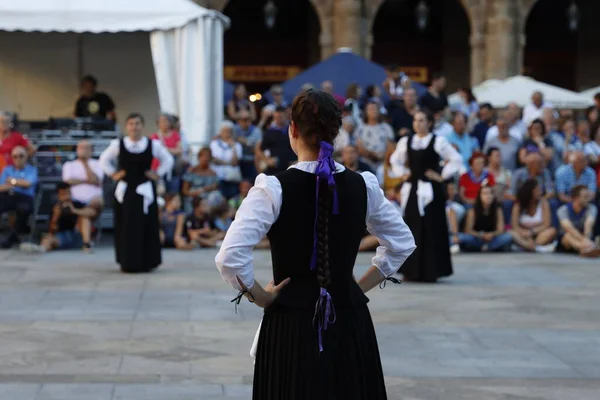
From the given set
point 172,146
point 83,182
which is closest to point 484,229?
point 172,146

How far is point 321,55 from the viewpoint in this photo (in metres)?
30.6

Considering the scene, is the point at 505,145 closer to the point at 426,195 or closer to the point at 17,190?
the point at 426,195

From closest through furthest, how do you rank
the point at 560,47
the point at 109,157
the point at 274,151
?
the point at 109,157, the point at 274,151, the point at 560,47

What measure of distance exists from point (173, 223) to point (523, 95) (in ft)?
30.2

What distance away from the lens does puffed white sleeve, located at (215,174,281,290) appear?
447 centimetres

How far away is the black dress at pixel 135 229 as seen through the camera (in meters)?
13.5

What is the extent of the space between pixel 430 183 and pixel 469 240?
3.61 meters

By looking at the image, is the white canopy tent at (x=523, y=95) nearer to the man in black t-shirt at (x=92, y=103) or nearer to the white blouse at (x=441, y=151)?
the man in black t-shirt at (x=92, y=103)

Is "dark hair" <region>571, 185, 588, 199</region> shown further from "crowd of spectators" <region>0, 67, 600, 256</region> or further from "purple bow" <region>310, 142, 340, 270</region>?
"purple bow" <region>310, 142, 340, 270</region>

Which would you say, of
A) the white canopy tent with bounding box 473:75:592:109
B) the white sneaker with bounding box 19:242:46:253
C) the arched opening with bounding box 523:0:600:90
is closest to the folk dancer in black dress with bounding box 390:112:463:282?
the white sneaker with bounding box 19:242:46:253

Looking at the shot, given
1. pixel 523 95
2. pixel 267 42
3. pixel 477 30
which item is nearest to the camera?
pixel 523 95

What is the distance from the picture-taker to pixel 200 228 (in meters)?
16.5

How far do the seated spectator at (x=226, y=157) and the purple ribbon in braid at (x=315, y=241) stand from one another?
12609 millimetres

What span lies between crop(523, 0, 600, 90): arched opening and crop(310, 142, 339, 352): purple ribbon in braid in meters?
30.1
